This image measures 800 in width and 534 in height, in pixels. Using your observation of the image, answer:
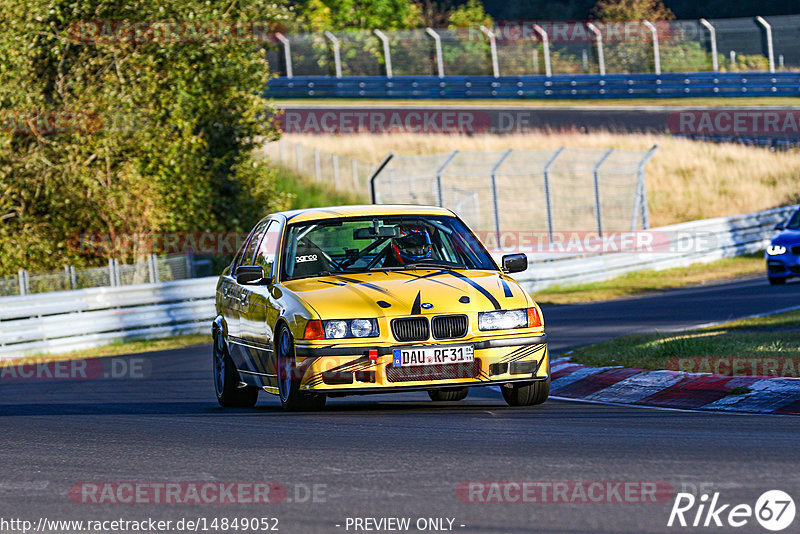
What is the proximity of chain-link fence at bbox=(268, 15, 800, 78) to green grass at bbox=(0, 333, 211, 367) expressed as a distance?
29.8 metres

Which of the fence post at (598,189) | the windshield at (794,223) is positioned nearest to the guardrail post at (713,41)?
the fence post at (598,189)

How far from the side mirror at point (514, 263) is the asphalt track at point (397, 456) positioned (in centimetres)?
108

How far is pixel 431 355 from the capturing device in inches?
376

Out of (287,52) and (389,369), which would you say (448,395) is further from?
(287,52)

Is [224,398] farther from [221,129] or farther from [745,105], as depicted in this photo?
[745,105]

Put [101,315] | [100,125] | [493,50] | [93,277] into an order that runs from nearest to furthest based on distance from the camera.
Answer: [101,315]
[93,277]
[100,125]
[493,50]

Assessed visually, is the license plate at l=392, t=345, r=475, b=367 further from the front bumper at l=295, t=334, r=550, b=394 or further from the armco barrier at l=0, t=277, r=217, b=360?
the armco barrier at l=0, t=277, r=217, b=360

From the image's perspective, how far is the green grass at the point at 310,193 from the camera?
1606 inches

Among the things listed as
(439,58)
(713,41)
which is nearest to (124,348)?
(713,41)

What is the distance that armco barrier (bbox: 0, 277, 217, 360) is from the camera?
20.5 meters

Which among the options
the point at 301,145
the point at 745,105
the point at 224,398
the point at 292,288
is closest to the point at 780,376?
the point at 292,288

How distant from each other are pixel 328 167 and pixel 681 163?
36.7 feet

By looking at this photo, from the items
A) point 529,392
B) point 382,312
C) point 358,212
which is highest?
point 358,212

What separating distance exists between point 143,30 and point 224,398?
51.6 feet
